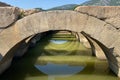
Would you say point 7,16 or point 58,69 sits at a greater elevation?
point 7,16

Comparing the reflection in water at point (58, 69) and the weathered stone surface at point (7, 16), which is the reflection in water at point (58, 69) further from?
the weathered stone surface at point (7, 16)

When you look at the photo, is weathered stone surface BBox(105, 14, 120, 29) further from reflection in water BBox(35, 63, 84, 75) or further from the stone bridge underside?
reflection in water BBox(35, 63, 84, 75)

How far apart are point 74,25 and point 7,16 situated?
1.66m

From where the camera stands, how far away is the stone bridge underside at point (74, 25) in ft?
22.9

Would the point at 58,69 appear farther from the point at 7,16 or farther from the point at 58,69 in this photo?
the point at 7,16

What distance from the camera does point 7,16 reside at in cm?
702

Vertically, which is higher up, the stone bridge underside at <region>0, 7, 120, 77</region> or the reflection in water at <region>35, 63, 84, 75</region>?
the stone bridge underside at <region>0, 7, 120, 77</region>

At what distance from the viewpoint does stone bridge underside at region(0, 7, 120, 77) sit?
698 centimetres

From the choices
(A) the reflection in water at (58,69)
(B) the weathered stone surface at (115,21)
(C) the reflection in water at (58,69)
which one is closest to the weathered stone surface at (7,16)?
(A) the reflection in water at (58,69)

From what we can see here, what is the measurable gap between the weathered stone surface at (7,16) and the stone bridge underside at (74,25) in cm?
11

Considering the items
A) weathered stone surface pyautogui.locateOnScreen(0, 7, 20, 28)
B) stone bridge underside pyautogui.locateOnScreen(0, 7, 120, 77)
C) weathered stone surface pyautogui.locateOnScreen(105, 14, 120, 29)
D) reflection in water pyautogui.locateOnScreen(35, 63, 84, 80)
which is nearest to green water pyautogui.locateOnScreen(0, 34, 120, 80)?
reflection in water pyautogui.locateOnScreen(35, 63, 84, 80)

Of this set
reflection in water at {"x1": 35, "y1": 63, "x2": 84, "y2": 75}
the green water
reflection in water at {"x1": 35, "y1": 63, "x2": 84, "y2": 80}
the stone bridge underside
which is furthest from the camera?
reflection in water at {"x1": 35, "y1": 63, "x2": 84, "y2": 75}

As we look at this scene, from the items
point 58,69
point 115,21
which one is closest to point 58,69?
point 58,69

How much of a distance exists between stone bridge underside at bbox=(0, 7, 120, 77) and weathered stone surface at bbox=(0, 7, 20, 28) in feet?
0.36
